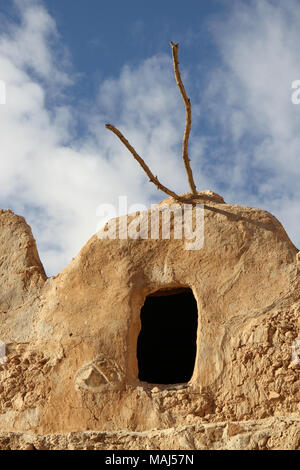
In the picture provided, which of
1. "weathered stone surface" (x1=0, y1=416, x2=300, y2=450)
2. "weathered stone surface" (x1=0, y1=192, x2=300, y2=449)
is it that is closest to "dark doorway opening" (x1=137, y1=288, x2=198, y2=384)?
"weathered stone surface" (x1=0, y1=192, x2=300, y2=449)

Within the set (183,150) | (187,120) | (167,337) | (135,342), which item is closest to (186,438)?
(135,342)

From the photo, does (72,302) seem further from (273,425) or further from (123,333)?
(273,425)

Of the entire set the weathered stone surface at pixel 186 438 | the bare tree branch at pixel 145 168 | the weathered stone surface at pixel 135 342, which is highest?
the bare tree branch at pixel 145 168

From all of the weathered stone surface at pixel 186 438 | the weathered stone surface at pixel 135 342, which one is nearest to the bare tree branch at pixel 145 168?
the weathered stone surface at pixel 135 342

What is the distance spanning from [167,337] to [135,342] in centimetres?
193

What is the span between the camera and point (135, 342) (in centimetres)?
729

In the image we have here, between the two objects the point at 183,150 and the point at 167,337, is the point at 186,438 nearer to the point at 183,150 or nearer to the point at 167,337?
the point at 167,337

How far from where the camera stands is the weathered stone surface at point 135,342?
253 inches

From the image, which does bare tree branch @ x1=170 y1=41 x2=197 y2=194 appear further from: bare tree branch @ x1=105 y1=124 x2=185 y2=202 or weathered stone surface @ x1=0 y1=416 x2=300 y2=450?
weathered stone surface @ x1=0 y1=416 x2=300 y2=450

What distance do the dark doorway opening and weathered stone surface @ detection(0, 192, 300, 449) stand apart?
1641mm

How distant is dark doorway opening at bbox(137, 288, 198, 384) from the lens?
29.6 ft

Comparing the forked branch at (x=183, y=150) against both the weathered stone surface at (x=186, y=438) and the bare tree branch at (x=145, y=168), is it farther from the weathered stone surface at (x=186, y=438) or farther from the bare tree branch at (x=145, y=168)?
the weathered stone surface at (x=186, y=438)

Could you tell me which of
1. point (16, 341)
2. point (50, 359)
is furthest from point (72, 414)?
point (16, 341)

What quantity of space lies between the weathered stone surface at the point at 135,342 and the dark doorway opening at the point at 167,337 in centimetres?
164
